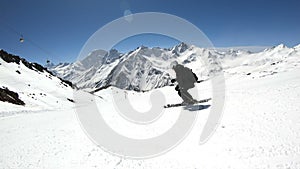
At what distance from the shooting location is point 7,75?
2276 inches

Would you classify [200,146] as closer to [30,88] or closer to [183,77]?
[183,77]

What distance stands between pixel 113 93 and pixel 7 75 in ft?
166

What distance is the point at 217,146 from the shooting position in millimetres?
13375

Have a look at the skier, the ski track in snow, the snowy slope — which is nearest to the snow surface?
the ski track in snow

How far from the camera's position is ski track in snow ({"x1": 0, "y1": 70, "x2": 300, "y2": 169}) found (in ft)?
37.6

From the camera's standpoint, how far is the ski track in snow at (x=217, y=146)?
37.6 ft

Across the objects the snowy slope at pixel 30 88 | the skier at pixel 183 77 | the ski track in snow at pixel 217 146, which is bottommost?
the ski track in snow at pixel 217 146

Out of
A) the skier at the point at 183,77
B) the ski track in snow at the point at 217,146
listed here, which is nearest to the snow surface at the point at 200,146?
the ski track in snow at the point at 217,146

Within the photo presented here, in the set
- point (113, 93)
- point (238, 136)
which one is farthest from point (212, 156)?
point (113, 93)

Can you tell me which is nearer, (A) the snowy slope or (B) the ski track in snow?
(B) the ski track in snow

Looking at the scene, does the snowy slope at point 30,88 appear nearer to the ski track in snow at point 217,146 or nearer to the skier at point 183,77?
the ski track in snow at point 217,146

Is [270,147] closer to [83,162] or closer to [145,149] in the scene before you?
[145,149]

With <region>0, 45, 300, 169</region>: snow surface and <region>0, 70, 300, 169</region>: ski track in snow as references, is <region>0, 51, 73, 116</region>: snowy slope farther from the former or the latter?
<region>0, 70, 300, 169</region>: ski track in snow

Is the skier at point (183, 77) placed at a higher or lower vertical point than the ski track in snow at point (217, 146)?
higher
